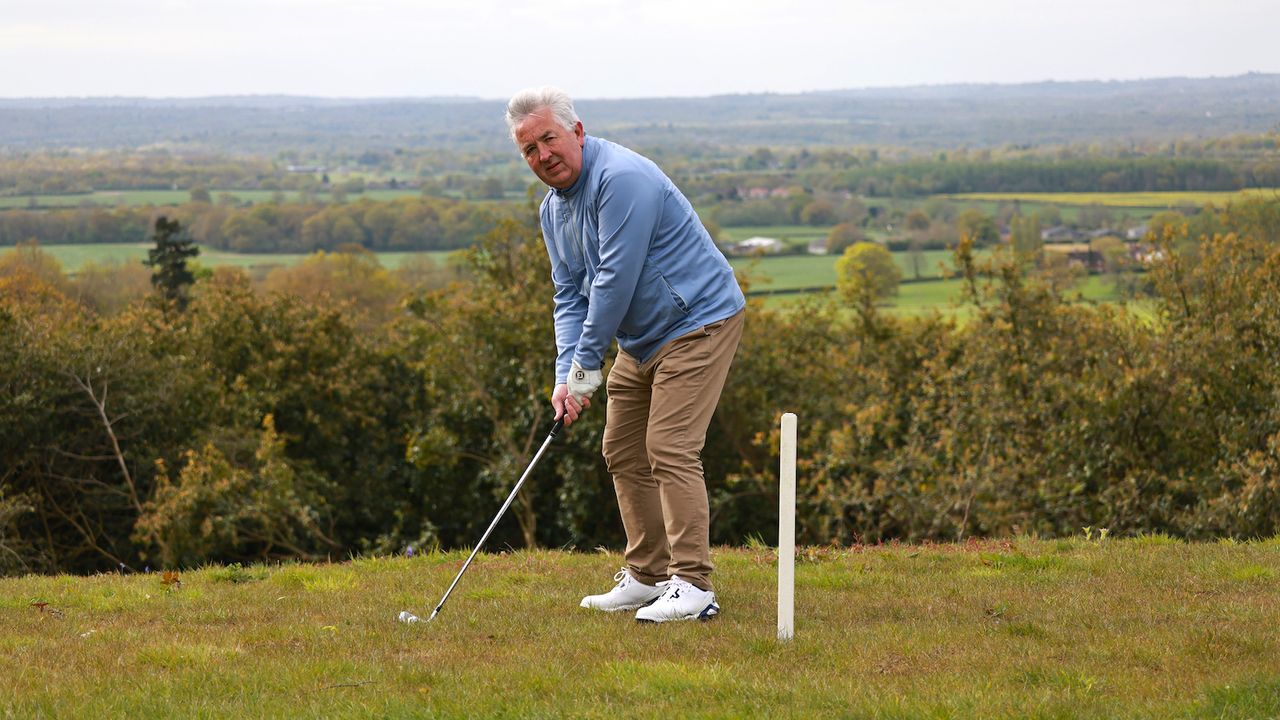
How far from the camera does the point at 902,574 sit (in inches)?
329

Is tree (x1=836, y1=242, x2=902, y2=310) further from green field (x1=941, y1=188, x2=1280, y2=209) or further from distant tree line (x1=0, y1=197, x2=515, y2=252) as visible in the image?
distant tree line (x1=0, y1=197, x2=515, y2=252)

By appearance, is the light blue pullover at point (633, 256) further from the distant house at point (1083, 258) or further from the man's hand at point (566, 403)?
the distant house at point (1083, 258)

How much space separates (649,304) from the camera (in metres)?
6.91

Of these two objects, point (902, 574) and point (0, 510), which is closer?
point (902, 574)

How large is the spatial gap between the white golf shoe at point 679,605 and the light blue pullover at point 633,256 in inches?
46.9

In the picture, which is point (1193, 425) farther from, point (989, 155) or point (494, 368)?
point (989, 155)

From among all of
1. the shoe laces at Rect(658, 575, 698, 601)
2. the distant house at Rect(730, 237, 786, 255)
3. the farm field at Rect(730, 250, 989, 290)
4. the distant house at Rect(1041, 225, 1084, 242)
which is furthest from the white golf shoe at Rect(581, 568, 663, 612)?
the distant house at Rect(730, 237, 786, 255)

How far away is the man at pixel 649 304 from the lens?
6672mm

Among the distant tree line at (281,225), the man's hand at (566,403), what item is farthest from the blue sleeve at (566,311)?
Answer: the distant tree line at (281,225)

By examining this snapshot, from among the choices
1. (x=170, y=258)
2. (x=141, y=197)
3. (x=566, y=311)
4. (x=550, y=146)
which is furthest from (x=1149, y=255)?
(x=141, y=197)

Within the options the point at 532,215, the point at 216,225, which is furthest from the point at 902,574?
the point at 216,225

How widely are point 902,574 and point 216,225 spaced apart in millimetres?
71394

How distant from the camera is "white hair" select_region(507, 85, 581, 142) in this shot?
21.6 feet

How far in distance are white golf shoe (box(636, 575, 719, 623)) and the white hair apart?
7.79 ft
